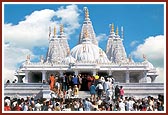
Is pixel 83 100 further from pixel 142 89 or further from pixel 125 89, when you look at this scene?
pixel 142 89

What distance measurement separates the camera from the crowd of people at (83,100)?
1496cm

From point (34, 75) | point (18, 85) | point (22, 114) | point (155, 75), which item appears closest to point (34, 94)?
point (18, 85)

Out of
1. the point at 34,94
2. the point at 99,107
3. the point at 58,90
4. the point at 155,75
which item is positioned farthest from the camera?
the point at 155,75

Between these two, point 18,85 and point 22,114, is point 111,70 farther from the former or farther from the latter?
point 22,114

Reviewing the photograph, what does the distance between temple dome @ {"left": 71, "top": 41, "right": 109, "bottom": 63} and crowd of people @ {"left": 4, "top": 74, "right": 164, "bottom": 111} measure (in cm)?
1855

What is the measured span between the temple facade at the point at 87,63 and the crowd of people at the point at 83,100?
15.6 meters

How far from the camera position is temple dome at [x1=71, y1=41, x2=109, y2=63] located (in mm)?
38594

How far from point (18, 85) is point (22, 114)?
30.8 ft

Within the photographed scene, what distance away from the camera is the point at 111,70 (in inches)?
1406

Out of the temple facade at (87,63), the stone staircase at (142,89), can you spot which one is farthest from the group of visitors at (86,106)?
the temple facade at (87,63)

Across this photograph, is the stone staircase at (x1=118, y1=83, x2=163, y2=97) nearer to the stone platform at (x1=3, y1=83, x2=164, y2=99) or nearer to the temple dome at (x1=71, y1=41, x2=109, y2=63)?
the stone platform at (x1=3, y1=83, x2=164, y2=99)

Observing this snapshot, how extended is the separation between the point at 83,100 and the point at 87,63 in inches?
761

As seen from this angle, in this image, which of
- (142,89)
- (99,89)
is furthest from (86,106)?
(142,89)

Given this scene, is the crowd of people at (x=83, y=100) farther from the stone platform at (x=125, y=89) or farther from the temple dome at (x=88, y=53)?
the temple dome at (x=88, y=53)
